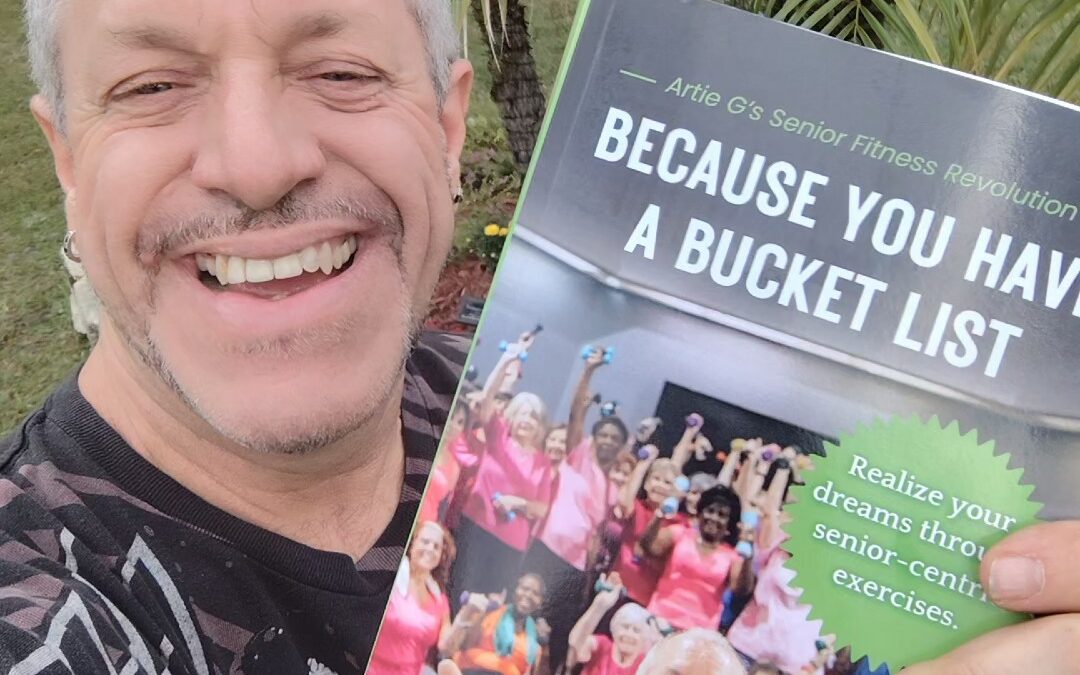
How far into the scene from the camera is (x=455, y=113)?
1.51 meters

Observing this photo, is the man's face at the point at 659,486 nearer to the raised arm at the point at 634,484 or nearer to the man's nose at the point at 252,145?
the raised arm at the point at 634,484

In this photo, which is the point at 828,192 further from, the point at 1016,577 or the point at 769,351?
the point at 1016,577

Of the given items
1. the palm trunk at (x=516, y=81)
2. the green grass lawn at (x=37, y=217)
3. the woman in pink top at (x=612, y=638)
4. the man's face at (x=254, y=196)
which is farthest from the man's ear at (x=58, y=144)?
the green grass lawn at (x=37, y=217)

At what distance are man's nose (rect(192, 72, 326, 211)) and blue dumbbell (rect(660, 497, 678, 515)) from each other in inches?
26.8

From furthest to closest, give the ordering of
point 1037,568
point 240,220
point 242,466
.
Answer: point 242,466
point 240,220
point 1037,568

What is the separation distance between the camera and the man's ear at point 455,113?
1459 mm

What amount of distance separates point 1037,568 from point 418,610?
0.58 m

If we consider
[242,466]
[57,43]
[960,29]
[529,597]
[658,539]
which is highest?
[960,29]

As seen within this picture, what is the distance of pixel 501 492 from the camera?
0.82 m

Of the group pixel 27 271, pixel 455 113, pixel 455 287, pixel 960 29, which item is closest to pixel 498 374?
pixel 455 113

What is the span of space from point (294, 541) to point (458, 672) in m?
0.51

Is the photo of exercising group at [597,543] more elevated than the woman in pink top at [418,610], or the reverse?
the photo of exercising group at [597,543]

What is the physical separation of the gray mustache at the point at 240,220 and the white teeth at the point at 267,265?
0.05 meters

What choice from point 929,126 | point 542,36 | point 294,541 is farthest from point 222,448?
point 542,36
